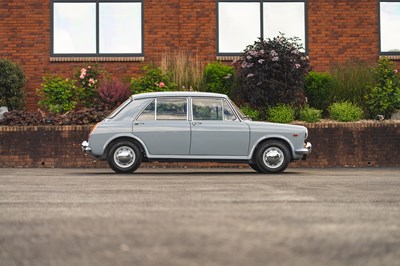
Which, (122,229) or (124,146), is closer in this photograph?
(122,229)

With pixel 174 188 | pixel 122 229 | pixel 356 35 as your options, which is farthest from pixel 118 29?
pixel 122 229

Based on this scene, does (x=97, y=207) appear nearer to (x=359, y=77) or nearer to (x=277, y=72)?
(x=277, y=72)

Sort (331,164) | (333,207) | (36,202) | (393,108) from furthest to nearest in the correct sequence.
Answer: (393,108), (331,164), (36,202), (333,207)

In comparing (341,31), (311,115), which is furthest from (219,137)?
(341,31)

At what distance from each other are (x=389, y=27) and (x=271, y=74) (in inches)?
194

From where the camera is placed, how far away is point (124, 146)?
14922mm

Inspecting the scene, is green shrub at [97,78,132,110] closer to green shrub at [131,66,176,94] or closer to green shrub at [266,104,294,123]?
green shrub at [131,66,176,94]

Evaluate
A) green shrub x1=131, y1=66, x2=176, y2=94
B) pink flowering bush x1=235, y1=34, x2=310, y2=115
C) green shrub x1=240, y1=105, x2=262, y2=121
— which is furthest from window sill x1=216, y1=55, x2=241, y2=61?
green shrub x1=240, y1=105, x2=262, y2=121

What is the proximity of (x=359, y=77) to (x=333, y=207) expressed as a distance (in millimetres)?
13007

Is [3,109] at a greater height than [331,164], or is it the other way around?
[3,109]

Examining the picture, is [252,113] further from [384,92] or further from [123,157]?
[123,157]

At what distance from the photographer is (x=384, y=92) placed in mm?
20016

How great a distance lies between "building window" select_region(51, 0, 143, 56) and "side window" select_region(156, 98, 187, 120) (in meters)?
6.96

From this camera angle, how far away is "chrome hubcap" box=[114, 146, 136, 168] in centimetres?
1484
